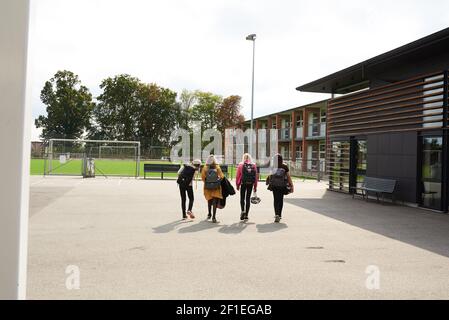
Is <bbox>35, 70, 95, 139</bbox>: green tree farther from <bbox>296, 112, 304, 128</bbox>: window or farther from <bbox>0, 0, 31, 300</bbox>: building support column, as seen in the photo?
<bbox>0, 0, 31, 300</bbox>: building support column

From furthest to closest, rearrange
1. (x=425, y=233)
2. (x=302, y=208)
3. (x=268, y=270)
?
(x=302, y=208) < (x=425, y=233) < (x=268, y=270)

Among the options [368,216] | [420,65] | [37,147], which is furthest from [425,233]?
[37,147]

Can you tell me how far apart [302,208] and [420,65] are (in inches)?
263

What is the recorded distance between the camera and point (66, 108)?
74.8 m

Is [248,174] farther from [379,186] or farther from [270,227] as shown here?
[379,186]

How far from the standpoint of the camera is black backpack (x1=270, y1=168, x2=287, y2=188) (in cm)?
1052

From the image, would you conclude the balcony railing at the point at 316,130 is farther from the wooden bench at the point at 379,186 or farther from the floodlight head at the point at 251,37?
the wooden bench at the point at 379,186

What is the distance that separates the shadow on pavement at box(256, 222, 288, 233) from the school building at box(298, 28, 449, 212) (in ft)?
19.0


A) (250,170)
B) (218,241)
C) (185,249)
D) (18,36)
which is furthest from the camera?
(250,170)

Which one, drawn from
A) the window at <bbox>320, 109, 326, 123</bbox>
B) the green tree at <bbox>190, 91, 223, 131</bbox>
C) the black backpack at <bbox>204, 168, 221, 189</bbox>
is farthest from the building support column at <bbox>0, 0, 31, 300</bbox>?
the green tree at <bbox>190, 91, 223, 131</bbox>

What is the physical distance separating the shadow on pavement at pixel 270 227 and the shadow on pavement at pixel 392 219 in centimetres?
183

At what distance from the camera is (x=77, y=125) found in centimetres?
7562

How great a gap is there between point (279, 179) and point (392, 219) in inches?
133

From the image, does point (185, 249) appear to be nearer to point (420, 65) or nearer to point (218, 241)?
point (218, 241)
